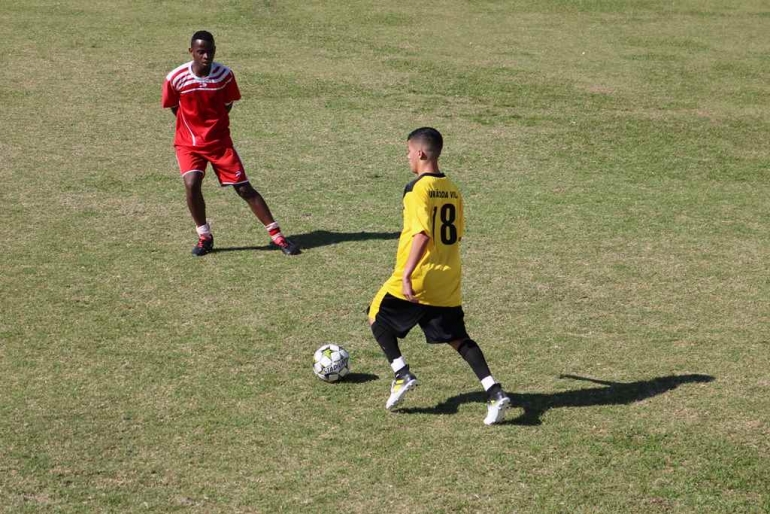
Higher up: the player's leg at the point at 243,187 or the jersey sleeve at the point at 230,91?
the jersey sleeve at the point at 230,91

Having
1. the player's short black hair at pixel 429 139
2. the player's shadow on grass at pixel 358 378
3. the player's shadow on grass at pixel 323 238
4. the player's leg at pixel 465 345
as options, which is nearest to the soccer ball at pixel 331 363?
the player's shadow on grass at pixel 358 378

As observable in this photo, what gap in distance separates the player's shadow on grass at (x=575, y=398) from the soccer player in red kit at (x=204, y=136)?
3.68 meters

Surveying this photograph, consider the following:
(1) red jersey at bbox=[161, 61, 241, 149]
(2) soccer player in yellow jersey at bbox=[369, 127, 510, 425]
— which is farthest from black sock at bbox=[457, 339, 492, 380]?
→ (1) red jersey at bbox=[161, 61, 241, 149]

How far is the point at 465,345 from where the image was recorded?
713 cm

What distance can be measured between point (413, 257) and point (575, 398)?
69.5 inches

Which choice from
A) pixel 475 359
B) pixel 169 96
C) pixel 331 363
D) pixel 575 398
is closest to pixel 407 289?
pixel 475 359

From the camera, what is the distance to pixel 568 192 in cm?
1292

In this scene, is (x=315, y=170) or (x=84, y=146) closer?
(x=315, y=170)

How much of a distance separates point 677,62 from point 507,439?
51.6 ft

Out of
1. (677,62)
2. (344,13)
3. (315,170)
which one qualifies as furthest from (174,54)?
(677,62)

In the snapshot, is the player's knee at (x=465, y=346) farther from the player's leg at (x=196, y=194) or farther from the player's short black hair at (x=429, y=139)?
the player's leg at (x=196, y=194)

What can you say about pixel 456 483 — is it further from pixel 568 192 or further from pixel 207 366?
pixel 568 192

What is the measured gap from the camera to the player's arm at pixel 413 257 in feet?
22.2

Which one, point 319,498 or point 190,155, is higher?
point 190,155
